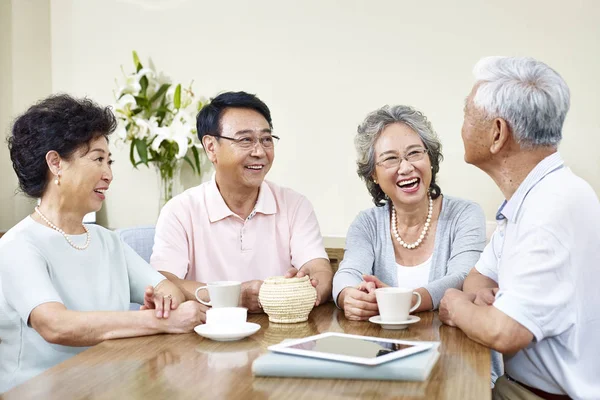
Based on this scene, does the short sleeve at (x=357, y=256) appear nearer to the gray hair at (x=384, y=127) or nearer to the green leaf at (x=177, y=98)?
the gray hair at (x=384, y=127)

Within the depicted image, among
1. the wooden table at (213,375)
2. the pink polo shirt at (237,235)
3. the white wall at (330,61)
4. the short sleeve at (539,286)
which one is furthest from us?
the white wall at (330,61)

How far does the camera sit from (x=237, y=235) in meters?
2.57

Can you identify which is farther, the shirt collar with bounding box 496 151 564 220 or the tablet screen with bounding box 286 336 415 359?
the shirt collar with bounding box 496 151 564 220

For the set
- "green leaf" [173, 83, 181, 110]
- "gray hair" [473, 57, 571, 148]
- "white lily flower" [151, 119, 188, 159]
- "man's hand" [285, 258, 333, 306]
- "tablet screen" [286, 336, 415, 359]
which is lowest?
"man's hand" [285, 258, 333, 306]

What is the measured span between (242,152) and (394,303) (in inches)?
39.6

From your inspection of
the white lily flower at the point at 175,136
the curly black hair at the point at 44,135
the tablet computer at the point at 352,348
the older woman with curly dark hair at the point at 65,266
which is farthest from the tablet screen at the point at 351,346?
the white lily flower at the point at 175,136

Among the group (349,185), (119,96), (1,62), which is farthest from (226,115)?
(1,62)

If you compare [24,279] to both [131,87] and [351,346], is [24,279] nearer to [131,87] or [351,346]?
[351,346]

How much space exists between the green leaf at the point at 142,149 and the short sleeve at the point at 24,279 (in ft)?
6.23

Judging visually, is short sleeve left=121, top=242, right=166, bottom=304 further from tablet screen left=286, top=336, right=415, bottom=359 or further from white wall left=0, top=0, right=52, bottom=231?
white wall left=0, top=0, right=52, bottom=231

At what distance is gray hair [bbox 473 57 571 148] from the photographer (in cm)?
160

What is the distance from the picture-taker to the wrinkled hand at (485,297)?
173cm

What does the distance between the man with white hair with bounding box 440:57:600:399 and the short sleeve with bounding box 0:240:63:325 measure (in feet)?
3.23

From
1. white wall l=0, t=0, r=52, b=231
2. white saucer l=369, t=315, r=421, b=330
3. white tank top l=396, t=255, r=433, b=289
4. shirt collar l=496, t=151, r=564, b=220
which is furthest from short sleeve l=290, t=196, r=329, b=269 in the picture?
white wall l=0, t=0, r=52, b=231
